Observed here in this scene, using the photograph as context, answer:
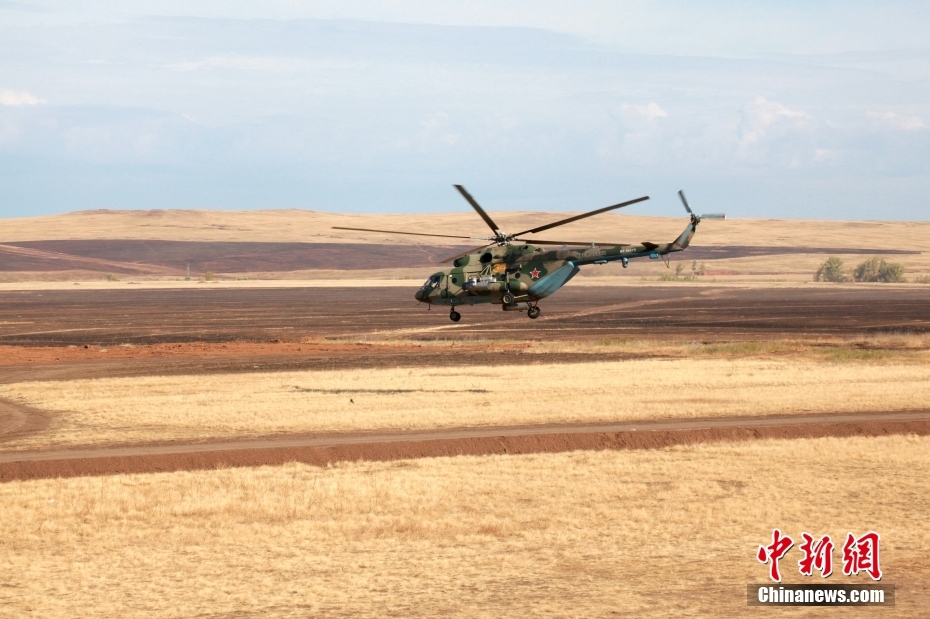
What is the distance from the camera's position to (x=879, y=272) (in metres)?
185

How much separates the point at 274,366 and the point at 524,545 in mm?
37946

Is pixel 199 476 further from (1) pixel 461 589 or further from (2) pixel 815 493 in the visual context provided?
(2) pixel 815 493

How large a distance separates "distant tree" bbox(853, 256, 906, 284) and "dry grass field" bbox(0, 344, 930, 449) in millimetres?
126128

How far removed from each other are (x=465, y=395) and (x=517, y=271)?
10238 millimetres

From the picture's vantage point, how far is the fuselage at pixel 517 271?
37656 millimetres

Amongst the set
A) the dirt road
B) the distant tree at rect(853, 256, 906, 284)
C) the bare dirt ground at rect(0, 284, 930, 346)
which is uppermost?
the distant tree at rect(853, 256, 906, 284)

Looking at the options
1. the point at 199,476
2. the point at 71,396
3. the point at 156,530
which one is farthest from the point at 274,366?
the point at 156,530

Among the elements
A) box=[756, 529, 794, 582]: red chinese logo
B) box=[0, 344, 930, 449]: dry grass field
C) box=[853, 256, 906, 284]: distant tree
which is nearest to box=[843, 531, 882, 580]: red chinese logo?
box=[756, 529, 794, 582]: red chinese logo

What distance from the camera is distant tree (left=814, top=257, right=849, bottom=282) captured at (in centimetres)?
18562

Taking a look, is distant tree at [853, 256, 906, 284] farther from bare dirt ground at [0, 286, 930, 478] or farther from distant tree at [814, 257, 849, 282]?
bare dirt ground at [0, 286, 930, 478]

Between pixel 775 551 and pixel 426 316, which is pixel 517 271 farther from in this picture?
pixel 426 316

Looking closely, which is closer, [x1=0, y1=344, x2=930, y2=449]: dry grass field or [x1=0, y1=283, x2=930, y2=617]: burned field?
[x1=0, y1=283, x2=930, y2=617]: burned field

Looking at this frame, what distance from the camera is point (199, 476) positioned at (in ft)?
102

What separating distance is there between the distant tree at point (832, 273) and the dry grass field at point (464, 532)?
156449 millimetres
